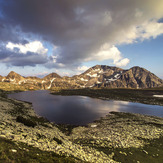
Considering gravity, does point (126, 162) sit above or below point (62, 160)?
below

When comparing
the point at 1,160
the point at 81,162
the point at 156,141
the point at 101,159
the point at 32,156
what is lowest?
the point at 156,141

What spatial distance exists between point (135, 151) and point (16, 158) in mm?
21697

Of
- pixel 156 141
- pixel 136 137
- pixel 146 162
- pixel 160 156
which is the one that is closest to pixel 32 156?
pixel 146 162

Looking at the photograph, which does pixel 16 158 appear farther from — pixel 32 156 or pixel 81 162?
pixel 81 162

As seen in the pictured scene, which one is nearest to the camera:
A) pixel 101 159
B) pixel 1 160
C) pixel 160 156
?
pixel 1 160

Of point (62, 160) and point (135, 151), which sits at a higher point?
point (62, 160)

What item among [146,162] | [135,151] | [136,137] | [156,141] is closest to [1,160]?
[146,162]

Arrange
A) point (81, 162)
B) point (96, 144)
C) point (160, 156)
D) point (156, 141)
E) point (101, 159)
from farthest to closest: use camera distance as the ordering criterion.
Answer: point (156, 141) → point (96, 144) → point (160, 156) → point (101, 159) → point (81, 162)

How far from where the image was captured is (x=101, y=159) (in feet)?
55.3

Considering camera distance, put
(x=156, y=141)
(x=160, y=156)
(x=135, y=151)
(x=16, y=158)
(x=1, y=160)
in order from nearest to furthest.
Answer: (x=1, y=160) < (x=16, y=158) < (x=160, y=156) < (x=135, y=151) < (x=156, y=141)

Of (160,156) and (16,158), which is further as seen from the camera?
(160,156)

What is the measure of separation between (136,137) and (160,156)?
27.3ft

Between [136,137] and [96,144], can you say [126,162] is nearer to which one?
[96,144]

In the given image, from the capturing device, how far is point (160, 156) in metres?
19.5
